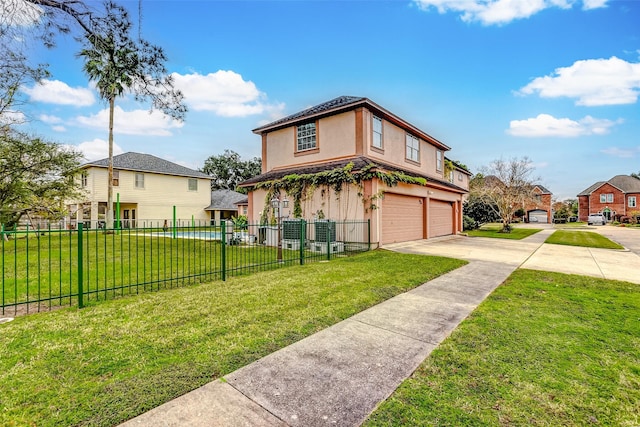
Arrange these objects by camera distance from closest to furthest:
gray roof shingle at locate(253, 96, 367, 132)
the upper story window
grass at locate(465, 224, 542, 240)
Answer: gray roof shingle at locate(253, 96, 367, 132), grass at locate(465, 224, 542, 240), the upper story window

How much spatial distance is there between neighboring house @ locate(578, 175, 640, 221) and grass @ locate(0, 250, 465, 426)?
60.1 m

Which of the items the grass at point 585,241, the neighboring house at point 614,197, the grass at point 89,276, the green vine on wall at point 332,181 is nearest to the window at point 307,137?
the green vine on wall at point 332,181

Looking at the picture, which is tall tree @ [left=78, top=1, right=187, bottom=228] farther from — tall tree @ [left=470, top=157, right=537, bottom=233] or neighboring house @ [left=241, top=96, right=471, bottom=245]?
tall tree @ [left=470, top=157, right=537, bottom=233]

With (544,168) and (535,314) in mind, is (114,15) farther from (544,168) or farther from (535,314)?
(544,168)

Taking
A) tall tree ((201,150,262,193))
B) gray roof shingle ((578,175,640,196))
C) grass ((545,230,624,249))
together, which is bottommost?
grass ((545,230,624,249))

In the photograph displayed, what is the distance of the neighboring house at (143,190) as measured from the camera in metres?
24.8

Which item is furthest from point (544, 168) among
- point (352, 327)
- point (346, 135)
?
point (352, 327)

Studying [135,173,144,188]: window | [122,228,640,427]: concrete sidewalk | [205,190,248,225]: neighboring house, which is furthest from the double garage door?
[135,173,144,188]: window

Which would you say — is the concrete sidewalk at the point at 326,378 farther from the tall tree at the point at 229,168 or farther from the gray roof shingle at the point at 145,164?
the tall tree at the point at 229,168

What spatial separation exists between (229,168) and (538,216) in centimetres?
5584

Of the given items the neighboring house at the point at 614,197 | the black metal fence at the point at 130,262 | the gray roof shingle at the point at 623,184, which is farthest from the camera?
the gray roof shingle at the point at 623,184

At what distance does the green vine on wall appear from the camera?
11.8 metres

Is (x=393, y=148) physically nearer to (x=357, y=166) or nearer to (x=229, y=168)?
(x=357, y=166)

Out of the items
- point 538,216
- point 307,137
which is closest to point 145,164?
point 307,137
